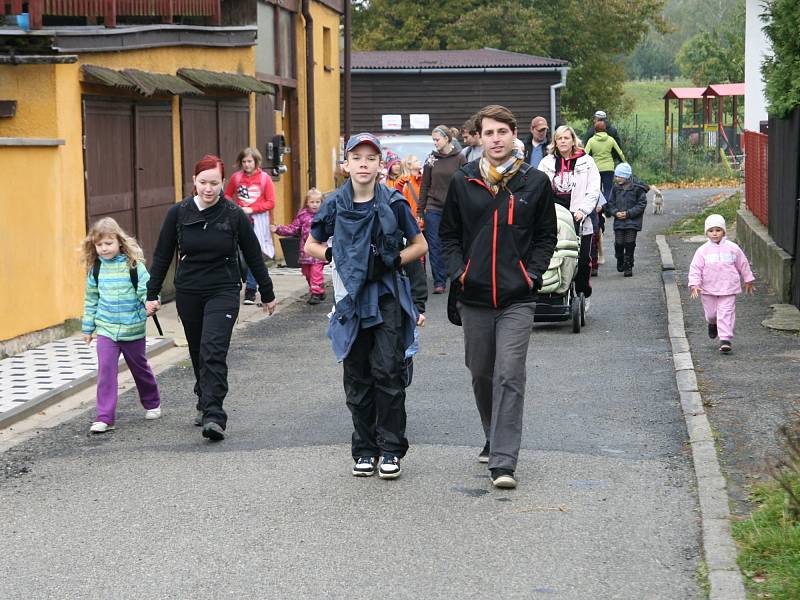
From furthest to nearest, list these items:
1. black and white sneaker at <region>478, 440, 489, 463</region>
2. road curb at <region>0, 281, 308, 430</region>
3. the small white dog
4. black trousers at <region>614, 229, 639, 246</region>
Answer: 1. the small white dog
2. black trousers at <region>614, 229, 639, 246</region>
3. road curb at <region>0, 281, 308, 430</region>
4. black and white sneaker at <region>478, 440, 489, 463</region>

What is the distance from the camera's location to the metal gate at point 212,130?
17.0 metres

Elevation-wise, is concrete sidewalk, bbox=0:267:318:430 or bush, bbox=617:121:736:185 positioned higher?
bush, bbox=617:121:736:185

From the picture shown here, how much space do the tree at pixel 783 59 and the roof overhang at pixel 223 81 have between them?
6.35m

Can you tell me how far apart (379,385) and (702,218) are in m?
19.3

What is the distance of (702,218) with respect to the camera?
84.6ft

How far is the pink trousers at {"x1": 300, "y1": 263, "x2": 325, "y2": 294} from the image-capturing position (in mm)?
16078

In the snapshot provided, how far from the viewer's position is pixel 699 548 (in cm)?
614

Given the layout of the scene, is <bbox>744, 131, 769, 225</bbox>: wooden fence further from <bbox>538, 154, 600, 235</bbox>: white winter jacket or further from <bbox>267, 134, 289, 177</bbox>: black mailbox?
→ <bbox>267, 134, 289, 177</bbox>: black mailbox

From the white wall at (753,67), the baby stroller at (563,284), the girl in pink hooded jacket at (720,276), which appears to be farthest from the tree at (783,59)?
the white wall at (753,67)

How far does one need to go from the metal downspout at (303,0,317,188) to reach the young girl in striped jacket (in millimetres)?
15323

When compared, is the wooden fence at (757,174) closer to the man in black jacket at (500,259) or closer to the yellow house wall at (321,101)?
the yellow house wall at (321,101)

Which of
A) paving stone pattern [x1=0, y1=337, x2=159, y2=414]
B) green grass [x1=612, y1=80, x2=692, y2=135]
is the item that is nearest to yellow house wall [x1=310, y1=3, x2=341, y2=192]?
paving stone pattern [x1=0, y1=337, x2=159, y2=414]

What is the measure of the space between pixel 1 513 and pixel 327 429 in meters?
2.43

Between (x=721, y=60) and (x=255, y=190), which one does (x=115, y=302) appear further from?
(x=721, y=60)
